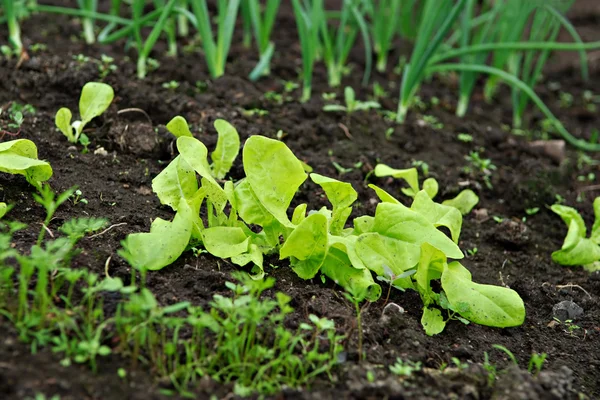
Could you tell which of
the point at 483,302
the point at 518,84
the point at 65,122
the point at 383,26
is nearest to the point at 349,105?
the point at 518,84

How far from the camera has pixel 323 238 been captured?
5.21 feet

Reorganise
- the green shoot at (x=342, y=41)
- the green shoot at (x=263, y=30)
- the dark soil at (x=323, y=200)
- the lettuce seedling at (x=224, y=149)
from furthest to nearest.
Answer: the green shoot at (x=342, y=41) < the green shoot at (x=263, y=30) < the lettuce seedling at (x=224, y=149) < the dark soil at (x=323, y=200)

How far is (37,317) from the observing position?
129cm

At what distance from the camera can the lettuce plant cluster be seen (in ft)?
5.28

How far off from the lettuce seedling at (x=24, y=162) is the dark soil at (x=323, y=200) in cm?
8

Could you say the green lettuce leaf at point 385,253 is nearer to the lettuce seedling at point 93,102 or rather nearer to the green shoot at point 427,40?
the lettuce seedling at point 93,102

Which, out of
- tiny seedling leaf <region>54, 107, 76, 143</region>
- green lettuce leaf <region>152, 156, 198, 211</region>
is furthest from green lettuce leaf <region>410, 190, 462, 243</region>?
tiny seedling leaf <region>54, 107, 76, 143</region>

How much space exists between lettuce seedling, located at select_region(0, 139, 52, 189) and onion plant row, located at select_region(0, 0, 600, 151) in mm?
901

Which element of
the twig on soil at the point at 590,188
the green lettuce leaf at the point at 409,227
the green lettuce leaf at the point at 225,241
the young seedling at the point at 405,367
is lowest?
the twig on soil at the point at 590,188

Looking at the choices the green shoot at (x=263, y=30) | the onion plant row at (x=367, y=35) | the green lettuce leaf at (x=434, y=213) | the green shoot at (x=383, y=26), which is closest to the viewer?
the green lettuce leaf at (x=434, y=213)

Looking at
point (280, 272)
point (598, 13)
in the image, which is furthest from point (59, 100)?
point (598, 13)

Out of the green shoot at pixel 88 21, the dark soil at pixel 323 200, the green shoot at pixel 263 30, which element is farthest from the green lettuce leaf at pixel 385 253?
the green shoot at pixel 88 21

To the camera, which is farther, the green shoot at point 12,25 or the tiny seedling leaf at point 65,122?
the green shoot at point 12,25

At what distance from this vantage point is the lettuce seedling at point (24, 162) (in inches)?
63.2
